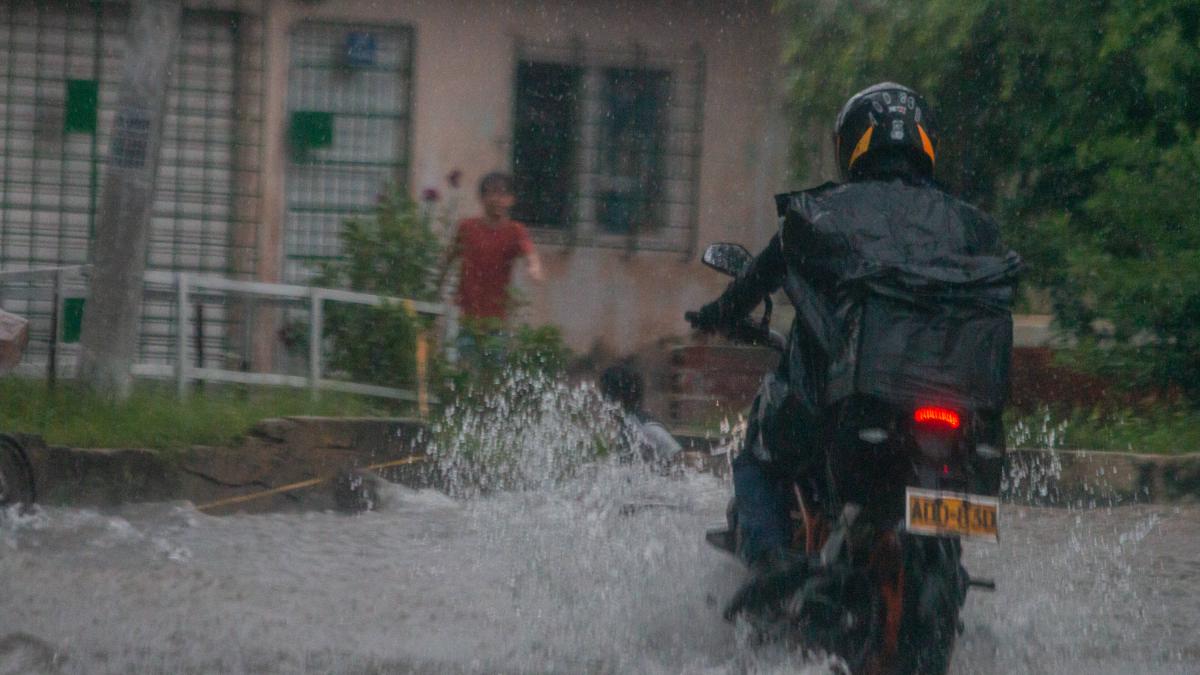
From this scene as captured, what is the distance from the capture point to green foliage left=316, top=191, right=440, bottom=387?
10562 mm

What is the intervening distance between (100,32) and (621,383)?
830 centimetres

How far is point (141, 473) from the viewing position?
8.25 m

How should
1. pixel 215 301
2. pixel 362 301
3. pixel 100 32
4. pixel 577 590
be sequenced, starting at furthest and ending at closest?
pixel 100 32, pixel 215 301, pixel 362 301, pixel 577 590

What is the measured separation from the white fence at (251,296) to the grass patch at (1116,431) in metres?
3.52

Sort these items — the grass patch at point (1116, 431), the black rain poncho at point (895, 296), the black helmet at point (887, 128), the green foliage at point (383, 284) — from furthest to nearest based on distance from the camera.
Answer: the green foliage at point (383, 284) → the grass patch at point (1116, 431) → the black helmet at point (887, 128) → the black rain poncho at point (895, 296)

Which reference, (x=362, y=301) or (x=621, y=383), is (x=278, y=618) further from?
(x=362, y=301)

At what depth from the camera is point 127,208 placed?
9.07 meters

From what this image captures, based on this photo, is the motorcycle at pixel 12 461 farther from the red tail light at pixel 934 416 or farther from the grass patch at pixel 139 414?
the red tail light at pixel 934 416

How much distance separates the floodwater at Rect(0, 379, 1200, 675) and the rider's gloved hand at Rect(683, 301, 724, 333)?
73 centimetres

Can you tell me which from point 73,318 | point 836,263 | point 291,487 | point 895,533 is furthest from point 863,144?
point 73,318

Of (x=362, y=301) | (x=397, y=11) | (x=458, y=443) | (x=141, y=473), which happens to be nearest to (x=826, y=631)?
(x=141, y=473)

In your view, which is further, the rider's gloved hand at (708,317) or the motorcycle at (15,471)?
the motorcycle at (15,471)

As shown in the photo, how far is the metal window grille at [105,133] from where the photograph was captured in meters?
12.7

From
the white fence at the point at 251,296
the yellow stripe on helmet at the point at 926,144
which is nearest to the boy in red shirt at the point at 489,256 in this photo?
the white fence at the point at 251,296
